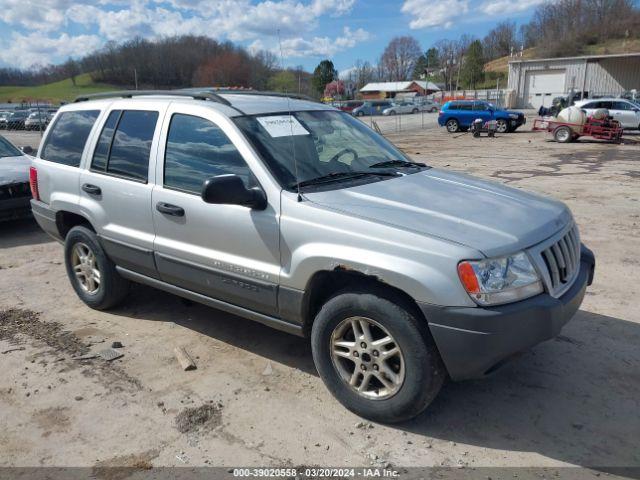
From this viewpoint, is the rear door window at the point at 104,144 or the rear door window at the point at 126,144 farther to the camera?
the rear door window at the point at 104,144

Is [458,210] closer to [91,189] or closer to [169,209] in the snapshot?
[169,209]

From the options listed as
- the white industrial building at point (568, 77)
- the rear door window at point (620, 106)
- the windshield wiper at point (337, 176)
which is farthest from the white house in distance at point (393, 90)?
the windshield wiper at point (337, 176)

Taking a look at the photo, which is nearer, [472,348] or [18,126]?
[472,348]

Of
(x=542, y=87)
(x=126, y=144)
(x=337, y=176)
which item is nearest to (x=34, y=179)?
(x=126, y=144)

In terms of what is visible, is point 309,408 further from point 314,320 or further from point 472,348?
point 472,348

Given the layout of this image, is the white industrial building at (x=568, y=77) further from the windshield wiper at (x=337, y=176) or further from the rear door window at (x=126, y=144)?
the rear door window at (x=126, y=144)

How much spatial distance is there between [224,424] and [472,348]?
1542mm

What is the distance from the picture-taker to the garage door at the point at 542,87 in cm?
5197

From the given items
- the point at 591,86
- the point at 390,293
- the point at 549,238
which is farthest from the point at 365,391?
the point at 591,86

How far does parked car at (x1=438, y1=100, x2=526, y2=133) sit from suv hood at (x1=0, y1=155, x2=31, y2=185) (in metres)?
23.8

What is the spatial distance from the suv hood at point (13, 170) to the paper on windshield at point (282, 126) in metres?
5.58

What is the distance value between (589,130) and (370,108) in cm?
2776

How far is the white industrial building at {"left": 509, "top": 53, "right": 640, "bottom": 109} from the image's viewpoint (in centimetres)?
5097

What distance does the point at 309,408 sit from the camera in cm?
335
